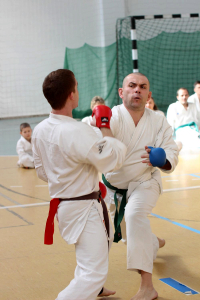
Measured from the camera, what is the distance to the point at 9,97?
46.8 feet

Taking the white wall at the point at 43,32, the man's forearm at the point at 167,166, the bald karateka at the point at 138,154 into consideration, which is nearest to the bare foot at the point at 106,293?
the bald karateka at the point at 138,154

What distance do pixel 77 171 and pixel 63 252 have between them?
134 centimetres

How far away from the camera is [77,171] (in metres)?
2.19

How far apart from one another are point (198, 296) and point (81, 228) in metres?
0.91

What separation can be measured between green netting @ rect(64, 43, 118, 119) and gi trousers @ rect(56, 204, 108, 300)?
1139 cm

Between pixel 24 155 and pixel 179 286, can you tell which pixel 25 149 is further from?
pixel 179 286

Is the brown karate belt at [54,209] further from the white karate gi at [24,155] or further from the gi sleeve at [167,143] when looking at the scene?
the white karate gi at [24,155]

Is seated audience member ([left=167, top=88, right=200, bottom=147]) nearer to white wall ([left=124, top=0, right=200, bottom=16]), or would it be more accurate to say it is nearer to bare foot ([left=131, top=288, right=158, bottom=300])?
bare foot ([left=131, top=288, right=158, bottom=300])

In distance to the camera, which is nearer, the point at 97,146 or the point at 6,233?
the point at 97,146

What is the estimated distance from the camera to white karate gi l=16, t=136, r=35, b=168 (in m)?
7.23

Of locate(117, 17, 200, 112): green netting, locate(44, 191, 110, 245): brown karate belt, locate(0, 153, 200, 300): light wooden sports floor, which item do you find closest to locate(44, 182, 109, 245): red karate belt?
locate(44, 191, 110, 245): brown karate belt

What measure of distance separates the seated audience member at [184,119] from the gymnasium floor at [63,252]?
3196 millimetres

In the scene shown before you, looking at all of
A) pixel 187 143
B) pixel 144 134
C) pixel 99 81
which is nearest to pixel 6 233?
pixel 144 134

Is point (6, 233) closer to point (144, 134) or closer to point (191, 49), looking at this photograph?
point (144, 134)
